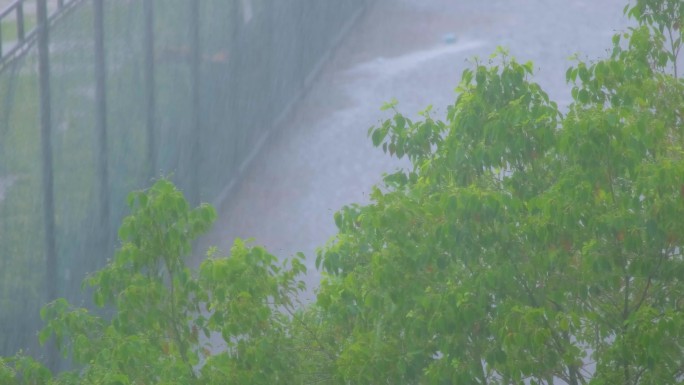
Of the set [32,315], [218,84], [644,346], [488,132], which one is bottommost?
[644,346]

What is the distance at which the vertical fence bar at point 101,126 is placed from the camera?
9.55m

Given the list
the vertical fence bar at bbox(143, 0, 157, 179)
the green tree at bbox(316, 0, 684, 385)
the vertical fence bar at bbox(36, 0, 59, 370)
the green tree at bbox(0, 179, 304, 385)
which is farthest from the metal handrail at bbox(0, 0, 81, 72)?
the green tree at bbox(316, 0, 684, 385)

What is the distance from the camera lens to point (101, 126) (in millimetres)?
9719

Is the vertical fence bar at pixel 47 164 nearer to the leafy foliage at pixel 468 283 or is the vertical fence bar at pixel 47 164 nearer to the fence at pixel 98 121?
the fence at pixel 98 121

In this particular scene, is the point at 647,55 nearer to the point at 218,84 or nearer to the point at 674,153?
the point at 674,153

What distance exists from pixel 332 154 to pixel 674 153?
30.6 feet

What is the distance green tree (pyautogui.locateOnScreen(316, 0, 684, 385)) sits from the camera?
5.40 metres

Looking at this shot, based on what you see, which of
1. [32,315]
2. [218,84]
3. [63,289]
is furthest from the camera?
[218,84]

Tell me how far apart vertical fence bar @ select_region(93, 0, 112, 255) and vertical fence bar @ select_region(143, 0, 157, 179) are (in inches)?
40.8

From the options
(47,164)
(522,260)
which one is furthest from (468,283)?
(47,164)

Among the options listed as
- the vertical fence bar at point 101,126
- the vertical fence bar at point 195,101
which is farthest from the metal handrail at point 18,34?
the vertical fence bar at point 195,101

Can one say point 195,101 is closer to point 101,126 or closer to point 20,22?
point 101,126

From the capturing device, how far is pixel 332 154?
1553 cm

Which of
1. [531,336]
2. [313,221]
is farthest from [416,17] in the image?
[531,336]
